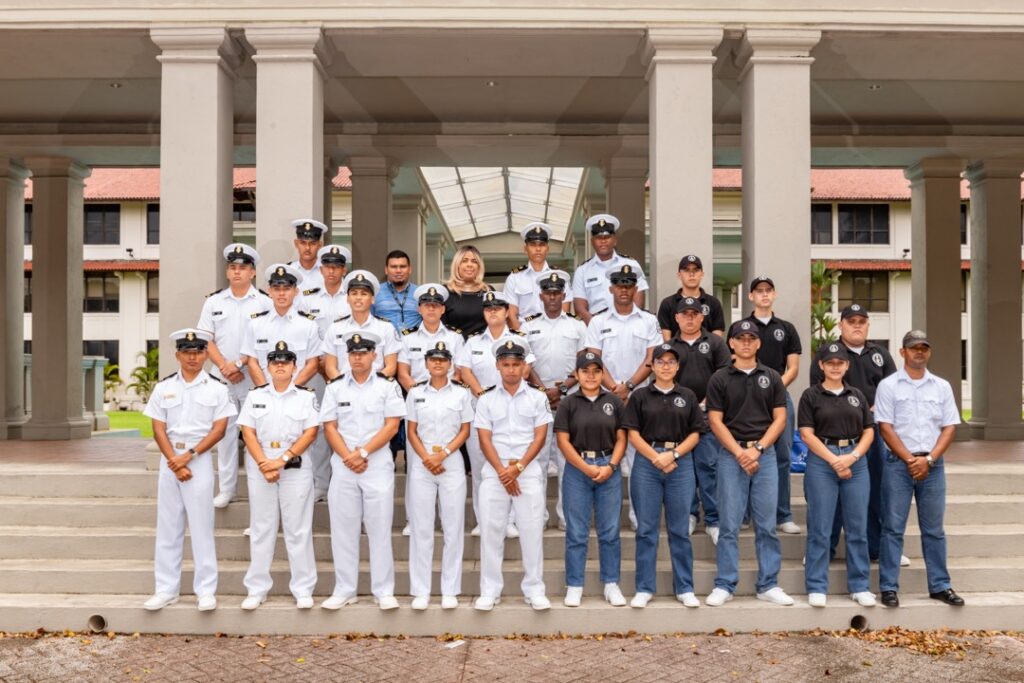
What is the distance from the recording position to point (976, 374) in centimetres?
1503

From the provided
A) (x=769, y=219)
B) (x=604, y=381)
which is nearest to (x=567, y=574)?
(x=604, y=381)

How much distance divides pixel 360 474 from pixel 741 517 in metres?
2.75

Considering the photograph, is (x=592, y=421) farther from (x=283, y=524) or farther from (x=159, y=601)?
(x=159, y=601)

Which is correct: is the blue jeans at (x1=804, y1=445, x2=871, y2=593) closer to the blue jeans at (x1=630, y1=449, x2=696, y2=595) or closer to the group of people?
the group of people

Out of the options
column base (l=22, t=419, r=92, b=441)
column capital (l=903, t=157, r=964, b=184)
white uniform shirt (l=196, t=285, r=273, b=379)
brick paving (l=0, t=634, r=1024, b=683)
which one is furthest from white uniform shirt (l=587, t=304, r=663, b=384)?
column base (l=22, t=419, r=92, b=441)

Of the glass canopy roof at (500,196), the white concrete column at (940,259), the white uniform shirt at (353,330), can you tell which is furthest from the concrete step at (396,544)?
the glass canopy roof at (500,196)

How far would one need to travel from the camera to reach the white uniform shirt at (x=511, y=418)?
654cm

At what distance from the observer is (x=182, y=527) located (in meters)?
6.54

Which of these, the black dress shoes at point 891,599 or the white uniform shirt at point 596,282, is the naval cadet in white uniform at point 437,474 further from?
the black dress shoes at point 891,599

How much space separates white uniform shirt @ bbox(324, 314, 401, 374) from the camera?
23.2 ft

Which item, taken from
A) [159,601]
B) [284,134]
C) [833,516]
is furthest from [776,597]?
[284,134]

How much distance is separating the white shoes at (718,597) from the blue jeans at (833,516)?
60 centimetres

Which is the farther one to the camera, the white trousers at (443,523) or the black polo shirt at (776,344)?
the black polo shirt at (776,344)

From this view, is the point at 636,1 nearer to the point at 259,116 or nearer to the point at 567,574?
the point at 259,116
